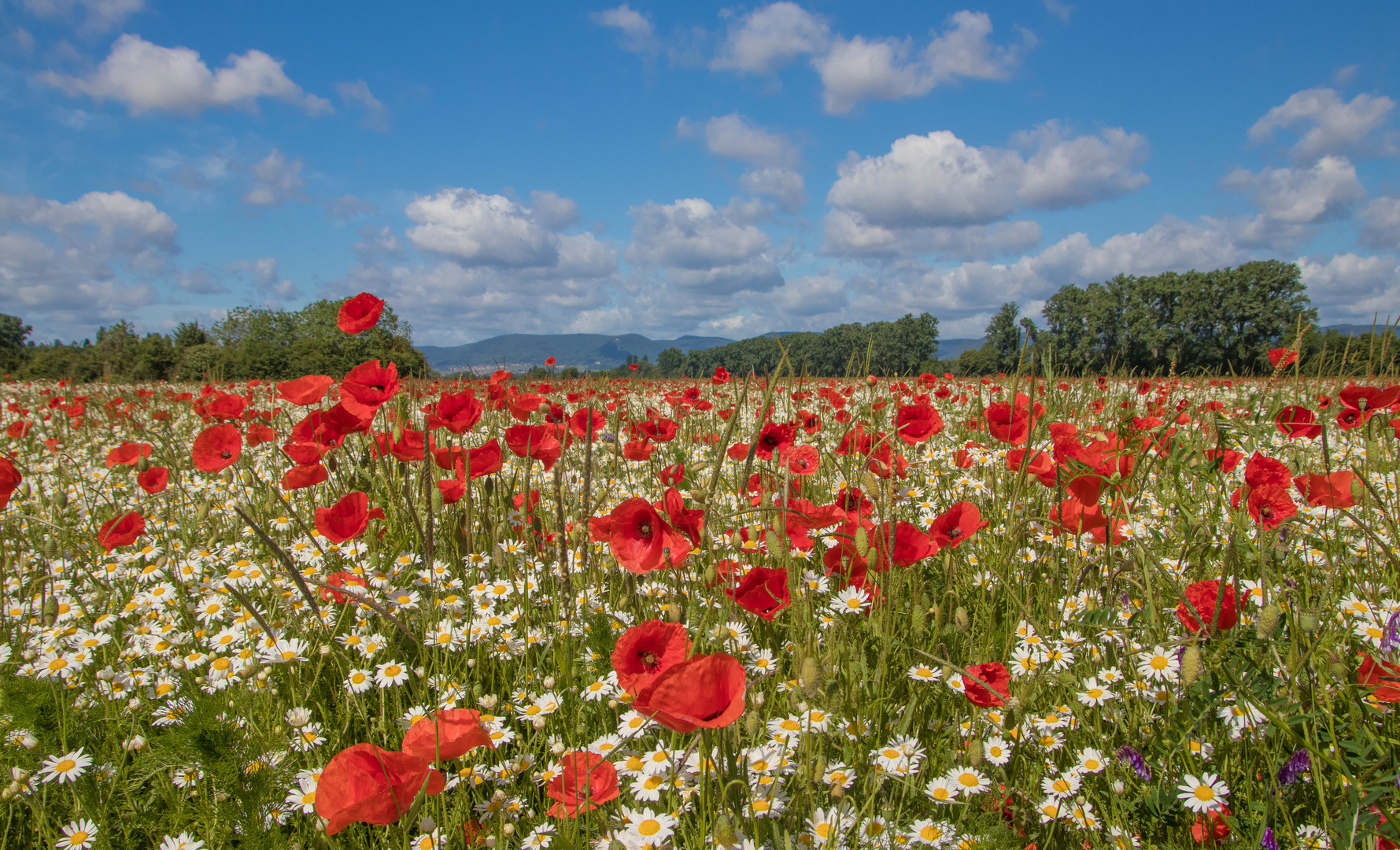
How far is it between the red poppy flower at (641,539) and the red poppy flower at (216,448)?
2.51 meters

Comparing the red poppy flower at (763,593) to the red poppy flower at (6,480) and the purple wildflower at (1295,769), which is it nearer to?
the purple wildflower at (1295,769)

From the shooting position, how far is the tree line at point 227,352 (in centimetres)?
740

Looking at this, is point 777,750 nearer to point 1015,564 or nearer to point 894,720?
point 894,720

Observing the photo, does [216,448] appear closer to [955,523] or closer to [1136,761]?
[955,523]

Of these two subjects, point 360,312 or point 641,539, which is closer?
point 641,539

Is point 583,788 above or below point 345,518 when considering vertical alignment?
below

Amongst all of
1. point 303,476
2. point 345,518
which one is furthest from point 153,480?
point 345,518

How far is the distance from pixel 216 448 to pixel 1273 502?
4577 mm

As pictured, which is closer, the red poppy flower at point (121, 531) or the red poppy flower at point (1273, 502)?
the red poppy flower at point (1273, 502)

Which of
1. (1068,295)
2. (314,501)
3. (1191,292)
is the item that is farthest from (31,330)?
(1191,292)

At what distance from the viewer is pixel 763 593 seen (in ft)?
5.37

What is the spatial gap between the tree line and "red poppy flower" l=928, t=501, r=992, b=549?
2.24 m

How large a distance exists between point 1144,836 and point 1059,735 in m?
0.29

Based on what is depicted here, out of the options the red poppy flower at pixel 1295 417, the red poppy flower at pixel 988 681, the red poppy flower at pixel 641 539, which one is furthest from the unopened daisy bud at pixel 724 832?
the red poppy flower at pixel 1295 417
